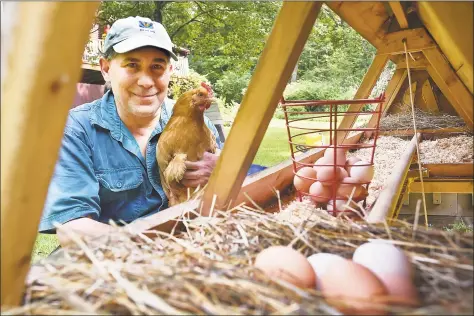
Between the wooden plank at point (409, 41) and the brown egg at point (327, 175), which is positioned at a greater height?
the wooden plank at point (409, 41)

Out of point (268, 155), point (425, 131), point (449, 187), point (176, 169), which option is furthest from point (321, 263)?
point (268, 155)

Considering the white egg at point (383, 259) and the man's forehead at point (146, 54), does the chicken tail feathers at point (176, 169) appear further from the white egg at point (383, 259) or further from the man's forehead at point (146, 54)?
the white egg at point (383, 259)

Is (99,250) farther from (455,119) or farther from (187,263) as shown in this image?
(455,119)

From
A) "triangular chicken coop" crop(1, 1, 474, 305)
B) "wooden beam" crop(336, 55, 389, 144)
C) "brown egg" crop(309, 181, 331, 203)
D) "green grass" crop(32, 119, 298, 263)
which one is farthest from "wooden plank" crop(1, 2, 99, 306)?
"wooden beam" crop(336, 55, 389, 144)

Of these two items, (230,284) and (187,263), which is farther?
(187,263)

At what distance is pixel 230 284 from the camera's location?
0.67 meters

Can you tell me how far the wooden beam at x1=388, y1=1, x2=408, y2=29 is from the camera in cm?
218

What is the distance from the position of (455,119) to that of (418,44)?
2.16 metres

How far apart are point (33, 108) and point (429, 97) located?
5.53m

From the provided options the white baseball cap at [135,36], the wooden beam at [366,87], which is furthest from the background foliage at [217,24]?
the white baseball cap at [135,36]

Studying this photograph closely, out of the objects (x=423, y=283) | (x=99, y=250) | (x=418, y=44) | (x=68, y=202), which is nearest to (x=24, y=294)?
(x=99, y=250)

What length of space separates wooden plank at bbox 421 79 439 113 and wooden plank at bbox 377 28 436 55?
2.68 m

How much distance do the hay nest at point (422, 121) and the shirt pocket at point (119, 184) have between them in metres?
2.86

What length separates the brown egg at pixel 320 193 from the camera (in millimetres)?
1646
